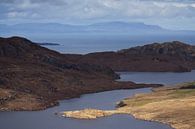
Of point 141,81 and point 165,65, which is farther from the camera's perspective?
point 165,65

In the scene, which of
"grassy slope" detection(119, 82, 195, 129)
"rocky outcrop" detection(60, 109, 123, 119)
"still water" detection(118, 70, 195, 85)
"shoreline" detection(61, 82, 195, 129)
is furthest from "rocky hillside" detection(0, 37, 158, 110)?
"grassy slope" detection(119, 82, 195, 129)

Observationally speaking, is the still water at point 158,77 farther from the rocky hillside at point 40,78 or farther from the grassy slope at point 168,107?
the grassy slope at point 168,107

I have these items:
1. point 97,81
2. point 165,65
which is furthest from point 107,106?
point 165,65

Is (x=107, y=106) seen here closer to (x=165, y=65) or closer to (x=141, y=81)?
(x=141, y=81)

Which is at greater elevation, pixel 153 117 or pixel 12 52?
pixel 12 52

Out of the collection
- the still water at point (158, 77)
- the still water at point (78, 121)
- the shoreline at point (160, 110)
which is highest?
the still water at point (158, 77)

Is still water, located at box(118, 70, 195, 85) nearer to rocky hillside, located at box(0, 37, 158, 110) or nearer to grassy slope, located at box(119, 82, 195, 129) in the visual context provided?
rocky hillside, located at box(0, 37, 158, 110)

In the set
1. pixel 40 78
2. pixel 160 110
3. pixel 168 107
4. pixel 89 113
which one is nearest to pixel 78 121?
pixel 89 113

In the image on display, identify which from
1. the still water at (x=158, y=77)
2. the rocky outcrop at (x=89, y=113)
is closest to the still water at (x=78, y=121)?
the rocky outcrop at (x=89, y=113)

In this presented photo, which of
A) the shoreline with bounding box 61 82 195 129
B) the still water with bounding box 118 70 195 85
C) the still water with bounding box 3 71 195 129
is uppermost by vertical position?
the still water with bounding box 118 70 195 85
